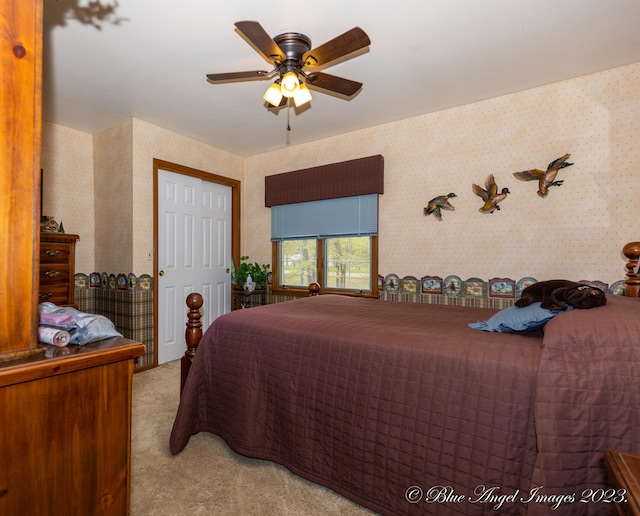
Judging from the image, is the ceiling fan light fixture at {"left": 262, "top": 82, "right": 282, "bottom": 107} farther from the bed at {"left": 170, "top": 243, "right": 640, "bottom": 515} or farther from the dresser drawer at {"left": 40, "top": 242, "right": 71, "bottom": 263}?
the dresser drawer at {"left": 40, "top": 242, "right": 71, "bottom": 263}

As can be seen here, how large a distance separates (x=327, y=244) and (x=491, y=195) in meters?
1.83

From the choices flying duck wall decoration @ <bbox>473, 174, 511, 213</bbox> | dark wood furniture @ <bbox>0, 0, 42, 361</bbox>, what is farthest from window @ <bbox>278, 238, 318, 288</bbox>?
dark wood furniture @ <bbox>0, 0, 42, 361</bbox>

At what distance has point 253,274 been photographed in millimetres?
4320

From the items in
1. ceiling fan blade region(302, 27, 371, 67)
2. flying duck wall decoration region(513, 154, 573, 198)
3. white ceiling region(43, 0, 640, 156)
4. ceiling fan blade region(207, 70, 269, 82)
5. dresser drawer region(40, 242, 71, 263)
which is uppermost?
white ceiling region(43, 0, 640, 156)

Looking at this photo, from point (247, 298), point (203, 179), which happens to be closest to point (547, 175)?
point (247, 298)

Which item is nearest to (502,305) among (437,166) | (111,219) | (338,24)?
(437,166)

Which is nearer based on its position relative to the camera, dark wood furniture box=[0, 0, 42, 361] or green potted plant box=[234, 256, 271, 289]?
dark wood furniture box=[0, 0, 42, 361]

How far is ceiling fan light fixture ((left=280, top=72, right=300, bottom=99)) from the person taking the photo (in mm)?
1933

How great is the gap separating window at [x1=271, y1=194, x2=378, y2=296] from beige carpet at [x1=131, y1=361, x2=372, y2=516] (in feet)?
7.11

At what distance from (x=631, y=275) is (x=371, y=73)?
2175 mm

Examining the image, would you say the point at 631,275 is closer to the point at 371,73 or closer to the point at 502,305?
the point at 502,305

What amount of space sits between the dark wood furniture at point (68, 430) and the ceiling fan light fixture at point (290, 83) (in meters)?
1.61

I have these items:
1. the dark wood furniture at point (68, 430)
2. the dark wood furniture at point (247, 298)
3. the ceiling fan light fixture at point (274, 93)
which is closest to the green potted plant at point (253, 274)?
the dark wood furniture at point (247, 298)

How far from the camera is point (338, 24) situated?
6.68 ft
